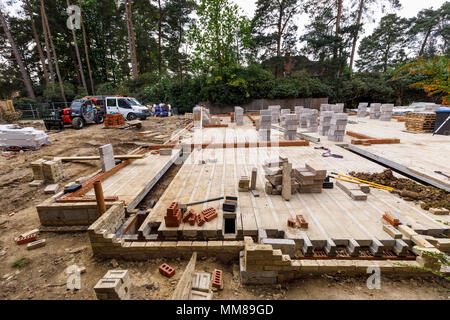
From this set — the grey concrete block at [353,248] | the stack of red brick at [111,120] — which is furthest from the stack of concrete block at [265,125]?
the stack of red brick at [111,120]

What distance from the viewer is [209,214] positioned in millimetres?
3770

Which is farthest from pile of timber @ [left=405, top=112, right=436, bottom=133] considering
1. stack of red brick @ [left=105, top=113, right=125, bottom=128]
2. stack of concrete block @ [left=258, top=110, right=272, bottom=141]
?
stack of red brick @ [left=105, top=113, right=125, bottom=128]

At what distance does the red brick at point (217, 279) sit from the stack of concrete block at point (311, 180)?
9.01 ft

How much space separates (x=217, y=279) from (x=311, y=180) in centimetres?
298

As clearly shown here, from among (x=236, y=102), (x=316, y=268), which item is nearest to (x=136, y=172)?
(x=316, y=268)

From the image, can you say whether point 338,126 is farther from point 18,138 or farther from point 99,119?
point 99,119

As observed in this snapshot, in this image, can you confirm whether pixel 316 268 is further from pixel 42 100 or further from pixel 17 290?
pixel 42 100

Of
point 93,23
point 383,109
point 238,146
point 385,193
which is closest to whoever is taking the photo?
point 385,193

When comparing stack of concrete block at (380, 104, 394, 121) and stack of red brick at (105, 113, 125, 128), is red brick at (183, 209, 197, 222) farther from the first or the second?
stack of concrete block at (380, 104, 394, 121)

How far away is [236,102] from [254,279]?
23.5 meters

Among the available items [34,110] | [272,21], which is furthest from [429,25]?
[34,110]

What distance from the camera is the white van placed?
54.7 ft

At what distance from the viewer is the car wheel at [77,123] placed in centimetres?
Result: 1455
